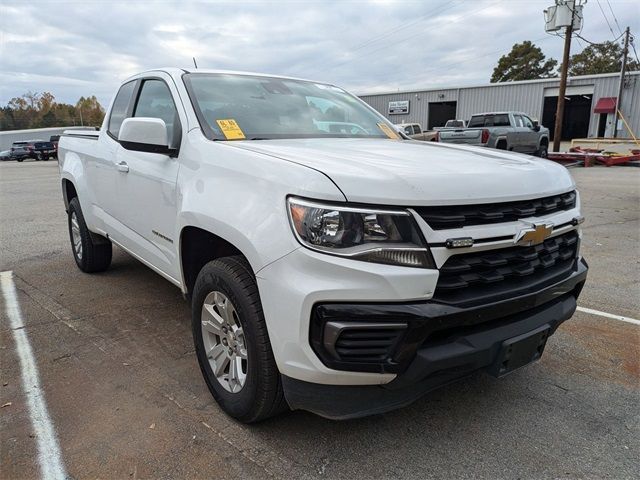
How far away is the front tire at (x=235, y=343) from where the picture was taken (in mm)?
2191

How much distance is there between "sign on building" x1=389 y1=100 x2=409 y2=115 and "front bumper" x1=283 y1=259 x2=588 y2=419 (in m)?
43.7

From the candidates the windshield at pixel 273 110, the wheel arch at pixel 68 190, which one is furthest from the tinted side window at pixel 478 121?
the wheel arch at pixel 68 190

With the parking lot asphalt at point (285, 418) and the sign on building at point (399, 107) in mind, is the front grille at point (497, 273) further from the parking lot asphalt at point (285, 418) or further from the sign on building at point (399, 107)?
the sign on building at point (399, 107)

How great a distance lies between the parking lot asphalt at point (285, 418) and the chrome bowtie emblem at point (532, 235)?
35.0 inches

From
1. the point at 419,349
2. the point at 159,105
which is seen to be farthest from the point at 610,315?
the point at 159,105

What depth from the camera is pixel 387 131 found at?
3832 millimetres

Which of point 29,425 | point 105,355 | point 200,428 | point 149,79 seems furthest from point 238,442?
point 149,79

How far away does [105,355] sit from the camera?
132 inches

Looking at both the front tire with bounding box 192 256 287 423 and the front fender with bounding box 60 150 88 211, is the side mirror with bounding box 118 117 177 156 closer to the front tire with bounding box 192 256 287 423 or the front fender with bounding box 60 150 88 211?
the front tire with bounding box 192 256 287 423

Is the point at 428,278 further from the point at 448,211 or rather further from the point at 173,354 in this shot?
the point at 173,354

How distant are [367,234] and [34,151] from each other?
45.0m

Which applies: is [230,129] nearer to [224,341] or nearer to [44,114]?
[224,341]

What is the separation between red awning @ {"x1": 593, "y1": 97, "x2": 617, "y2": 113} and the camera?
110 feet

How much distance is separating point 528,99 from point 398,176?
39725 millimetres
